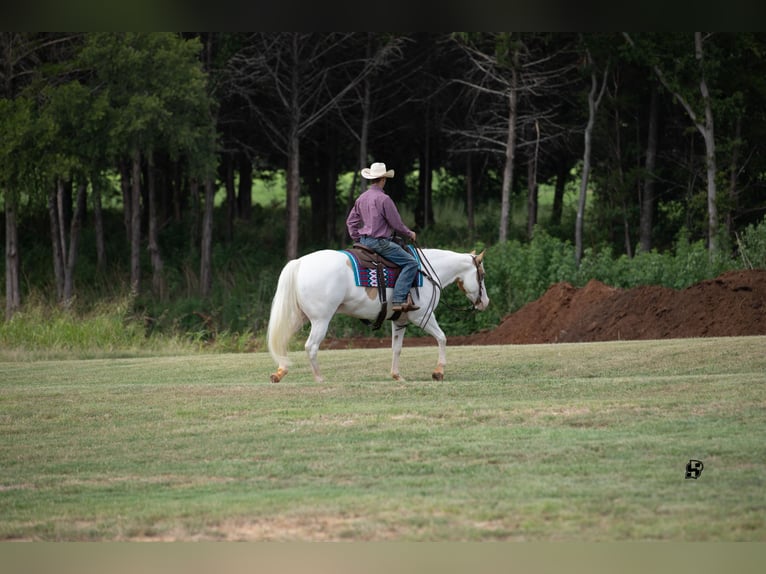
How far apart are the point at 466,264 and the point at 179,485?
6607mm

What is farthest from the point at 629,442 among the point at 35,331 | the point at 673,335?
the point at 35,331

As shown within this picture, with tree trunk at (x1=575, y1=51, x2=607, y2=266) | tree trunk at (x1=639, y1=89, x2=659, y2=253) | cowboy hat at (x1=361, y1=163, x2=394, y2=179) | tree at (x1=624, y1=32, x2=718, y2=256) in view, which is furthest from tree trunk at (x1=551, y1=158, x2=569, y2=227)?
cowboy hat at (x1=361, y1=163, x2=394, y2=179)

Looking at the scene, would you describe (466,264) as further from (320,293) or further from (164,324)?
(164,324)

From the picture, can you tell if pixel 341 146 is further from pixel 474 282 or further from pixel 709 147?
pixel 474 282

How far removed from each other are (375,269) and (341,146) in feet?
93.8

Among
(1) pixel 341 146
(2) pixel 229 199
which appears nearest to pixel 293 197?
(2) pixel 229 199

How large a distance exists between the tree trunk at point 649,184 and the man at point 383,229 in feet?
74.9

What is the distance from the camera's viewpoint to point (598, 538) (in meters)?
8.35

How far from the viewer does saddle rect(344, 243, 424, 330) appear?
14.7 metres

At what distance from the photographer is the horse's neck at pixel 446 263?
1557cm

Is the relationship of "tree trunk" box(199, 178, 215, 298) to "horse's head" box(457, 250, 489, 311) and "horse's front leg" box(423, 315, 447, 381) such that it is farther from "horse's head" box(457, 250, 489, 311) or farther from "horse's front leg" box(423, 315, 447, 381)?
"horse's front leg" box(423, 315, 447, 381)

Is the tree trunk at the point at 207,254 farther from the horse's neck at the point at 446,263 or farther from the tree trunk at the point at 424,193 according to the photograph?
the horse's neck at the point at 446,263

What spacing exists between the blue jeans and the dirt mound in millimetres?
8863

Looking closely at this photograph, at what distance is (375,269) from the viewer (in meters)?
14.8
